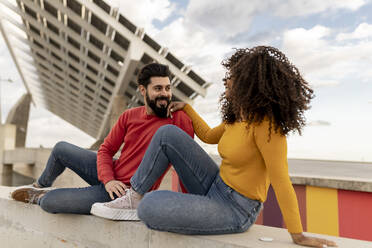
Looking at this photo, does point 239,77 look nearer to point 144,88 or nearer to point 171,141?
point 171,141

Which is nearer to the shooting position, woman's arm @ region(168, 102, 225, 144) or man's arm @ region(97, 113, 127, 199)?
man's arm @ region(97, 113, 127, 199)

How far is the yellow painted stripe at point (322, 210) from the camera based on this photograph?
406cm

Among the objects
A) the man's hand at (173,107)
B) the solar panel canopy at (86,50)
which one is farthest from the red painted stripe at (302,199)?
the solar panel canopy at (86,50)

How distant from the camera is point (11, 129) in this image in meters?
24.6

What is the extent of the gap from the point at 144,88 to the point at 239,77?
3.55 feet

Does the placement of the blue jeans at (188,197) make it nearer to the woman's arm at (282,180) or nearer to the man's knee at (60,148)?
the woman's arm at (282,180)

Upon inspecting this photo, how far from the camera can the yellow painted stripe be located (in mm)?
4059

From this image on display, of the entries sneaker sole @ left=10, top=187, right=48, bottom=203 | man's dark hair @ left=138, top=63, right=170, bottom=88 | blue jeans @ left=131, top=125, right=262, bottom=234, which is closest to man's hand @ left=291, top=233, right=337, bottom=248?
blue jeans @ left=131, top=125, right=262, bottom=234

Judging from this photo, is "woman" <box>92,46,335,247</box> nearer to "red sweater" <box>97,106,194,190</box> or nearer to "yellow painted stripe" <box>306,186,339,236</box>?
"red sweater" <box>97,106,194,190</box>

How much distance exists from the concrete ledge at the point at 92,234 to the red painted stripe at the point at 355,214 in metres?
2.07

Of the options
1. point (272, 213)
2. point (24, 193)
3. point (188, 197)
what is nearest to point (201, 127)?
point (188, 197)

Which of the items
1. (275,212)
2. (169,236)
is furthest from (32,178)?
(169,236)

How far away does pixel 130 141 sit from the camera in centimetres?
278

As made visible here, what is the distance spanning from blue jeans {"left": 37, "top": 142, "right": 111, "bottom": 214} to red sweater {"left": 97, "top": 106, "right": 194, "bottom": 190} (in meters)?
0.16
